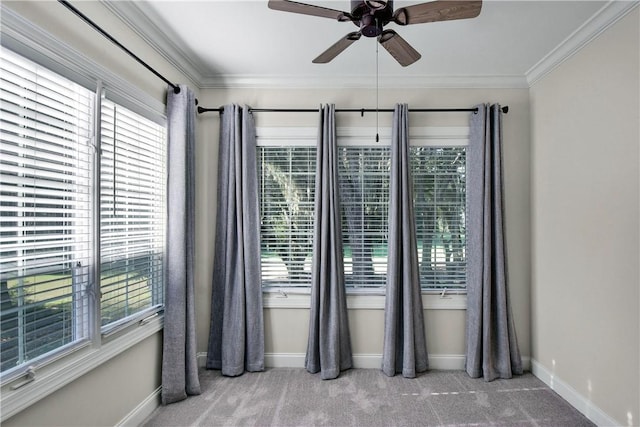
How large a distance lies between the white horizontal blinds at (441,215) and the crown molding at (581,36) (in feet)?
3.17

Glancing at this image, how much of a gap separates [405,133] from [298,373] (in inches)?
92.9

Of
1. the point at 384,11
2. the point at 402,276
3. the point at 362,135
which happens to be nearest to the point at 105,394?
the point at 402,276

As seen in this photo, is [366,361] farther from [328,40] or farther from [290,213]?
[328,40]

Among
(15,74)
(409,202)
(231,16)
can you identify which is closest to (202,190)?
(231,16)

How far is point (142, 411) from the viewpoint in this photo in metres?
2.17

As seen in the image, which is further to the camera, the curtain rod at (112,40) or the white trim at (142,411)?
the white trim at (142,411)

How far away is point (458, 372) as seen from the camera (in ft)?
9.46

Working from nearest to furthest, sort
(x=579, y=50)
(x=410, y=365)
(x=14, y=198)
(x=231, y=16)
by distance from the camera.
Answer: (x=14, y=198), (x=231, y=16), (x=579, y=50), (x=410, y=365)

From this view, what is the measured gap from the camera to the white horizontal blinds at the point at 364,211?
3.04 metres

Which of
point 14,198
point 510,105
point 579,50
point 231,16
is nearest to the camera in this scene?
point 14,198

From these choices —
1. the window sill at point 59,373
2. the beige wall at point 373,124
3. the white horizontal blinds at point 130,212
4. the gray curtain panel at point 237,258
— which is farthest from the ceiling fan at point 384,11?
the window sill at point 59,373

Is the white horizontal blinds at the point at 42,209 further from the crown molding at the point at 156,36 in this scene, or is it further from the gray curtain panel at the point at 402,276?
the gray curtain panel at the point at 402,276

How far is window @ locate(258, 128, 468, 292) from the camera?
9.93 ft

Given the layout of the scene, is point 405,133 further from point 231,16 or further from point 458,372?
point 458,372
